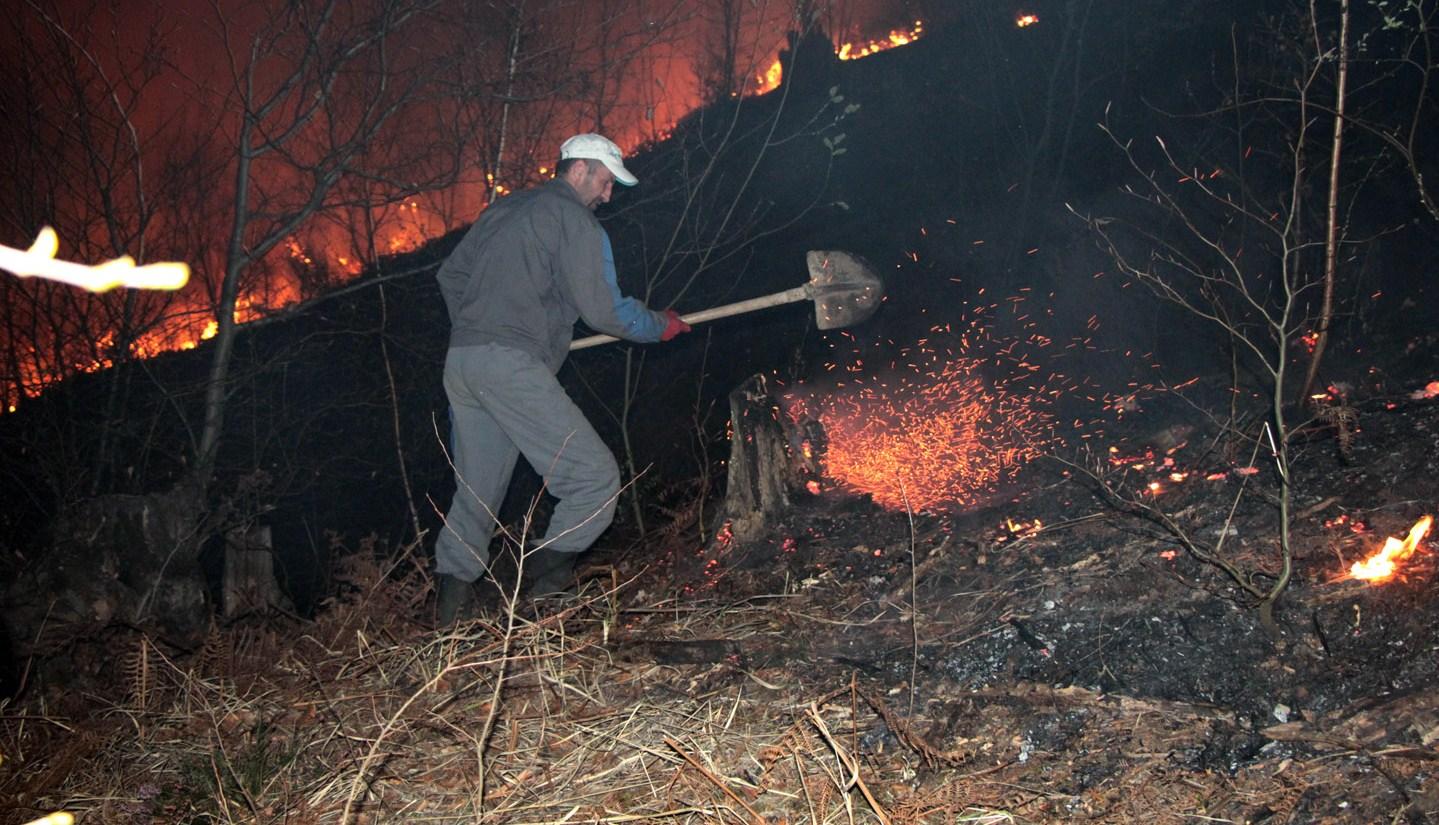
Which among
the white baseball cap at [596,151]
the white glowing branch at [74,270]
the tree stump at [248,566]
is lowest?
the tree stump at [248,566]

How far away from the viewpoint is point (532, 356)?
4215 mm

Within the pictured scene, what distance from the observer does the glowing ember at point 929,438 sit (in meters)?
5.86

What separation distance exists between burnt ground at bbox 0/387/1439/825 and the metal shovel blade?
162cm

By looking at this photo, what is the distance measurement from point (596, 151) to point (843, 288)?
1879mm

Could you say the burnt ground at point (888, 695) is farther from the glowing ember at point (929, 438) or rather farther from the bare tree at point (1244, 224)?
the bare tree at point (1244, 224)

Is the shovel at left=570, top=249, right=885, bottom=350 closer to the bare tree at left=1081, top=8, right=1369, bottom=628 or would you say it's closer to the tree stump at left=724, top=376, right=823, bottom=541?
the tree stump at left=724, top=376, right=823, bottom=541

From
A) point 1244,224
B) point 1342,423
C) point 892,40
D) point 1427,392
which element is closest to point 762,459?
point 1342,423

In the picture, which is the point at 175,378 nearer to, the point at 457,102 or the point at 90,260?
the point at 90,260

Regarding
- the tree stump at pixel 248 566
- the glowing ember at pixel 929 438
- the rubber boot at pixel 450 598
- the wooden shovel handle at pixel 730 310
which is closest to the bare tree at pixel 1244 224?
the glowing ember at pixel 929 438

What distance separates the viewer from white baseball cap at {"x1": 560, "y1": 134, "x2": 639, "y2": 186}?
4.34m

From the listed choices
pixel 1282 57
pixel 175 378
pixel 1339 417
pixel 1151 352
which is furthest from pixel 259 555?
pixel 1282 57

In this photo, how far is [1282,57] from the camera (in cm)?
763

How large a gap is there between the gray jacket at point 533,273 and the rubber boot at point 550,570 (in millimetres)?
932

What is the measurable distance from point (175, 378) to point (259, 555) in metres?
1.50
